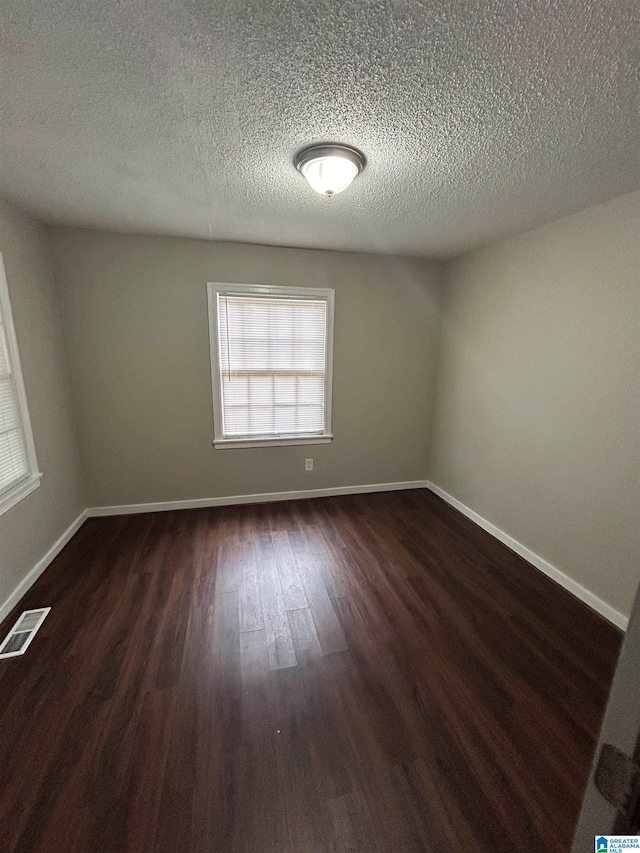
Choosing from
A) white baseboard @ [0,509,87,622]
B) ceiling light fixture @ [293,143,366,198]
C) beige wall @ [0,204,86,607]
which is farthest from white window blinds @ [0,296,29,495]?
ceiling light fixture @ [293,143,366,198]

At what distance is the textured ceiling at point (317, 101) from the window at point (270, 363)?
990 millimetres

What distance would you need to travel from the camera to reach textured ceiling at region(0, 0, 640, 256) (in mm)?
951

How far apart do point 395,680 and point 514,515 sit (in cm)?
172

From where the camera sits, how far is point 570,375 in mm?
2260

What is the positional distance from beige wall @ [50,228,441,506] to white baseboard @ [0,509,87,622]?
12.5 inches

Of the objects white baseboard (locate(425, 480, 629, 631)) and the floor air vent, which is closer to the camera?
the floor air vent

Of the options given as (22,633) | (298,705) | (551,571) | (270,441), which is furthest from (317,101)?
(551,571)

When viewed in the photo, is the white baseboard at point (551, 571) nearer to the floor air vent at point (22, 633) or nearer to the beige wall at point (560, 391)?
the beige wall at point (560, 391)

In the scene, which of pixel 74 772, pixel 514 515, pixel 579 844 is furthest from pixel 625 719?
pixel 514 515

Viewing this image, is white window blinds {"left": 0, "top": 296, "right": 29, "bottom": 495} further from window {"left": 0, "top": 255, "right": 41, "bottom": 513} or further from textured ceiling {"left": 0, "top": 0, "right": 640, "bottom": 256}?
textured ceiling {"left": 0, "top": 0, "right": 640, "bottom": 256}

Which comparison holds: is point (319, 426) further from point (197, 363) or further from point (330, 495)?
point (197, 363)

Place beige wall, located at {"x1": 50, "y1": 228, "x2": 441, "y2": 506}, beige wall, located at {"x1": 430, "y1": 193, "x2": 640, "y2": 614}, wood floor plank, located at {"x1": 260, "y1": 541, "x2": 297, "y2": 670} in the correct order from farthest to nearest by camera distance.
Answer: beige wall, located at {"x1": 50, "y1": 228, "x2": 441, "y2": 506} < beige wall, located at {"x1": 430, "y1": 193, "x2": 640, "y2": 614} < wood floor plank, located at {"x1": 260, "y1": 541, "x2": 297, "y2": 670}

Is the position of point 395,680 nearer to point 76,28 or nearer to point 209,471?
point 209,471

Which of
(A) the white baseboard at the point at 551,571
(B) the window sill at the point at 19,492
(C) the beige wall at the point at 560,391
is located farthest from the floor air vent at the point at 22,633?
(C) the beige wall at the point at 560,391
